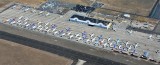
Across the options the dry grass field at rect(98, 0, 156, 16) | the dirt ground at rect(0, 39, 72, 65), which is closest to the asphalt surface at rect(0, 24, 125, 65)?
the dirt ground at rect(0, 39, 72, 65)

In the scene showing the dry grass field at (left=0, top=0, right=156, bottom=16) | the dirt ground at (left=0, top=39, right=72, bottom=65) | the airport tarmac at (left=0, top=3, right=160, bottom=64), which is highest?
the dry grass field at (left=0, top=0, right=156, bottom=16)

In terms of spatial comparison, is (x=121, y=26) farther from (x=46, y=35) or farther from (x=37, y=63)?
(x=37, y=63)

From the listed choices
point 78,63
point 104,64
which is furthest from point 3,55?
point 104,64

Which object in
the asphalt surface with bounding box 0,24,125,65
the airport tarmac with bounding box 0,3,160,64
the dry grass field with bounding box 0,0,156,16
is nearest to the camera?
the asphalt surface with bounding box 0,24,125,65

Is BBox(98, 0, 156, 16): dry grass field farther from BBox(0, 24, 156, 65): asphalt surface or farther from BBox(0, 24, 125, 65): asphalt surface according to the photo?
BBox(0, 24, 125, 65): asphalt surface

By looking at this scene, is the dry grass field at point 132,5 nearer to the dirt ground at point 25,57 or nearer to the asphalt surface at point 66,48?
the asphalt surface at point 66,48

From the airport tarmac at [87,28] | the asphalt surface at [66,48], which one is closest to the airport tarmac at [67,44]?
the asphalt surface at [66,48]

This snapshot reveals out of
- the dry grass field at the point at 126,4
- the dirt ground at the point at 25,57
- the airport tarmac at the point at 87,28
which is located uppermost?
the dry grass field at the point at 126,4

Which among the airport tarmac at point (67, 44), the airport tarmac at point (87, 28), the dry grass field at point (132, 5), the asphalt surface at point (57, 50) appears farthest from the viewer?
the dry grass field at point (132, 5)
